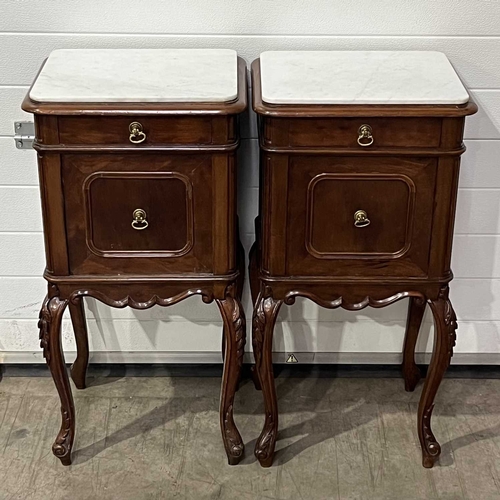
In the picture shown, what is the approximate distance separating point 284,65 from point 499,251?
3.02 ft

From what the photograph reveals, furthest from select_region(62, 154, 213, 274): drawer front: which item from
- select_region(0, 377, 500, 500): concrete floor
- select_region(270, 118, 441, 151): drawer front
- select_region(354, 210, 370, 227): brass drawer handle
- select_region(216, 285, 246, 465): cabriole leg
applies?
select_region(0, 377, 500, 500): concrete floor

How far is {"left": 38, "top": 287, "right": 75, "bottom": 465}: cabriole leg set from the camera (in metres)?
2.16

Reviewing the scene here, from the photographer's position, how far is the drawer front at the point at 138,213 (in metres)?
1.98

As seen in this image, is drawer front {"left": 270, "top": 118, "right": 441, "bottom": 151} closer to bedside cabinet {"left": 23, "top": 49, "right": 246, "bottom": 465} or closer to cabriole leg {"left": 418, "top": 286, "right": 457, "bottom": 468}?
bedside cabinet {"left": 23, "top": 49, "right": 246, "bottom": 465}

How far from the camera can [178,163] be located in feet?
6.49

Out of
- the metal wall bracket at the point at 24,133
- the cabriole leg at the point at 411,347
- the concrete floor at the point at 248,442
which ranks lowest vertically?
the concrete floor at the point at 248,442

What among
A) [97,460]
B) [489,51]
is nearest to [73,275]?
[97,460]

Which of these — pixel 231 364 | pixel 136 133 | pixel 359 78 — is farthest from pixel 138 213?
pixel 359 78

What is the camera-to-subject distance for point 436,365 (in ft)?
7.48

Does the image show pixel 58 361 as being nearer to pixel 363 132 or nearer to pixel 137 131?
pixel 137 131

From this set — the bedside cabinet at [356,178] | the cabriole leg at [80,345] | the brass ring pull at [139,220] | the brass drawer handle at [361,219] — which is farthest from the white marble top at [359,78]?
the cabriole leg at [80,345]

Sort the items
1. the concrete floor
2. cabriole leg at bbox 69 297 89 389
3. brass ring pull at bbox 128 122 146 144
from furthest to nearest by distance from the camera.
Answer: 1. cabriole leg at bbox 69 297 89 389
2. the concrete floor
3. brass ring pull at bbox 128 122 146 144

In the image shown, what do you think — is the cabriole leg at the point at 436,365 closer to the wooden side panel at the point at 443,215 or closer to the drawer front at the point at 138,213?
the wooden side panel at the point at 443,215

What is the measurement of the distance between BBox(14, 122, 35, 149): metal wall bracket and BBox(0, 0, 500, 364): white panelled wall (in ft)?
0.07
